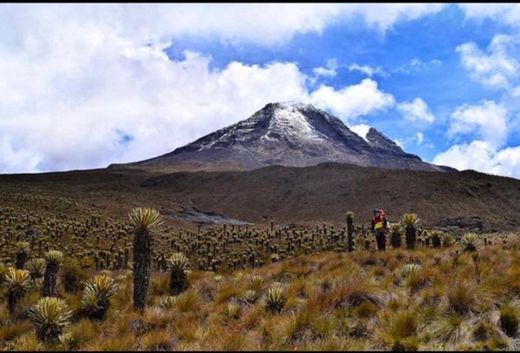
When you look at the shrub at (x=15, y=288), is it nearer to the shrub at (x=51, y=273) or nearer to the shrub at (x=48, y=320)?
the shrub at (x=51, y=273)

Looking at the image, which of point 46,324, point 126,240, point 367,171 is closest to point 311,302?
point 46,324

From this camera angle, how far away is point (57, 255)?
12680 mm

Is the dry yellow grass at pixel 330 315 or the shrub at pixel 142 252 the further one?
the shrub at pixel 142 252

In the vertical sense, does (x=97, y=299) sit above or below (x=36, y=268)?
below

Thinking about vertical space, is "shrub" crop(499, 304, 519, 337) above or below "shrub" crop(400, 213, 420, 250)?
below

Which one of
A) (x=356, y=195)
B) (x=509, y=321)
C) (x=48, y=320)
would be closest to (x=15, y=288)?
(x=48, y=320)

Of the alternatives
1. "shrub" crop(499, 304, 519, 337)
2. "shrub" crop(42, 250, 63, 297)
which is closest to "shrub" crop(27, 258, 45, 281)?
"shrub" crop(42, 250, 63, 297)

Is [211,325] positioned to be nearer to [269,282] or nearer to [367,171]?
[269,282]

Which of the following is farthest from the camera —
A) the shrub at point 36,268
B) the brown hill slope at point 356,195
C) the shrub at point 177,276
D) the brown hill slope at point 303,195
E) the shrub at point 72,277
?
the brown hill slope at point 356,195

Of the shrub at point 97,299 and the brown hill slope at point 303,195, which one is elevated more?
the brown hill slope at point 303,195

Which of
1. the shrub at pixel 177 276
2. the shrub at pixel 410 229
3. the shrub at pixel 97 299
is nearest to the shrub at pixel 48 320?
the shrub at pixel 97 299

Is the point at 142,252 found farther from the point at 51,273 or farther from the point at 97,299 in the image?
the point at 51,273

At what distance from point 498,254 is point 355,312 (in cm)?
628

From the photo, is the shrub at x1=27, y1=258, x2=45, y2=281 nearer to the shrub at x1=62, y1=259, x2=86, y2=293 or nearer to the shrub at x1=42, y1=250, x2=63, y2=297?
the shrub at x1=62, y1=259, x2=86, y2=293
